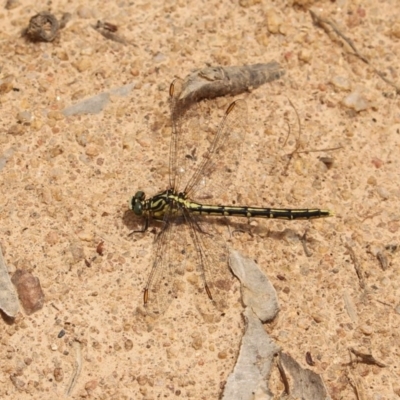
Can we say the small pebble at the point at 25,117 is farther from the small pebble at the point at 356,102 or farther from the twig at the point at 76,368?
the small pebble at the point at 356,102

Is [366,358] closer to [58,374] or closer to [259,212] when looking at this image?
[259,212]

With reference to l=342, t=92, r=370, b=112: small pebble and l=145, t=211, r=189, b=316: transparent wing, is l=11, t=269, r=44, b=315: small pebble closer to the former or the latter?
l=145, t=211, r=189, b=316: transparent wing

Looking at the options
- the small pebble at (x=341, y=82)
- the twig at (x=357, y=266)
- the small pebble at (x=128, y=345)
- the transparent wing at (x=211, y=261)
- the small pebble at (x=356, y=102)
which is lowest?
the small pebble at (x=128, y=345)

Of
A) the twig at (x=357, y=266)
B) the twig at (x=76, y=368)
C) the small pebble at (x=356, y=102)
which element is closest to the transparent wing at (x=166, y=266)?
the twig at (x=76, y=368)

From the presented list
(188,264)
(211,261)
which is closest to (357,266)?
(211,261)

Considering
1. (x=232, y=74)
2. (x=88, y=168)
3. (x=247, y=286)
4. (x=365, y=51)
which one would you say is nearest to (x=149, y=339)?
(x=247, y=286)

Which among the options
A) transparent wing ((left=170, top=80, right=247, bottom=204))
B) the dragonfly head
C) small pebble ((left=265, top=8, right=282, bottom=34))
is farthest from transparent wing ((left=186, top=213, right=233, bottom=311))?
small pebble ((left=265, top=8, right=282, bottom=34))
